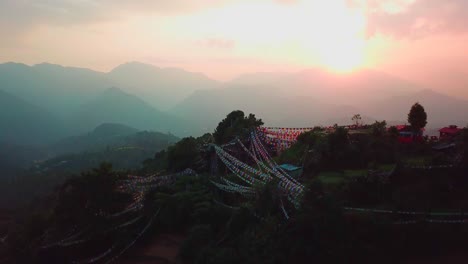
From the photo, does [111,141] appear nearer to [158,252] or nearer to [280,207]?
[158,252]

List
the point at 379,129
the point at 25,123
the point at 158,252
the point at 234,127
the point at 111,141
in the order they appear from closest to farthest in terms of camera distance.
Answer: the point at 158,252, the point at 379,129, the point at 234,127, the point at 111,141, the point at 25,123

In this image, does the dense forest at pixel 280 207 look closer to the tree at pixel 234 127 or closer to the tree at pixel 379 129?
the tree at pixel 379 129

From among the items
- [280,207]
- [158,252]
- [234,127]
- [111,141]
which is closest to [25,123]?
[111,141]

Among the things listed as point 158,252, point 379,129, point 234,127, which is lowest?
point 158,252

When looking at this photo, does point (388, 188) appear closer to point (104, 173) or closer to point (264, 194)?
point (264, 194)

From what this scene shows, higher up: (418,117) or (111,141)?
(418,117)

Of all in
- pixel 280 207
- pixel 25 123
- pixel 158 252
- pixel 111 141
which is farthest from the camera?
pixel 25 123

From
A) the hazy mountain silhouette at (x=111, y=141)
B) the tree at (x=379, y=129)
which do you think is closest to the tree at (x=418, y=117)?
the tree at (x=379, y=129)

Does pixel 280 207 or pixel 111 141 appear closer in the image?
pixel 280 207

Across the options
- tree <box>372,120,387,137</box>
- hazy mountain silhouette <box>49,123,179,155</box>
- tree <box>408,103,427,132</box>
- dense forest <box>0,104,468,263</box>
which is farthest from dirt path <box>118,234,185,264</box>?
hazy mountain silhouette <box>49,123,179,155</box>
